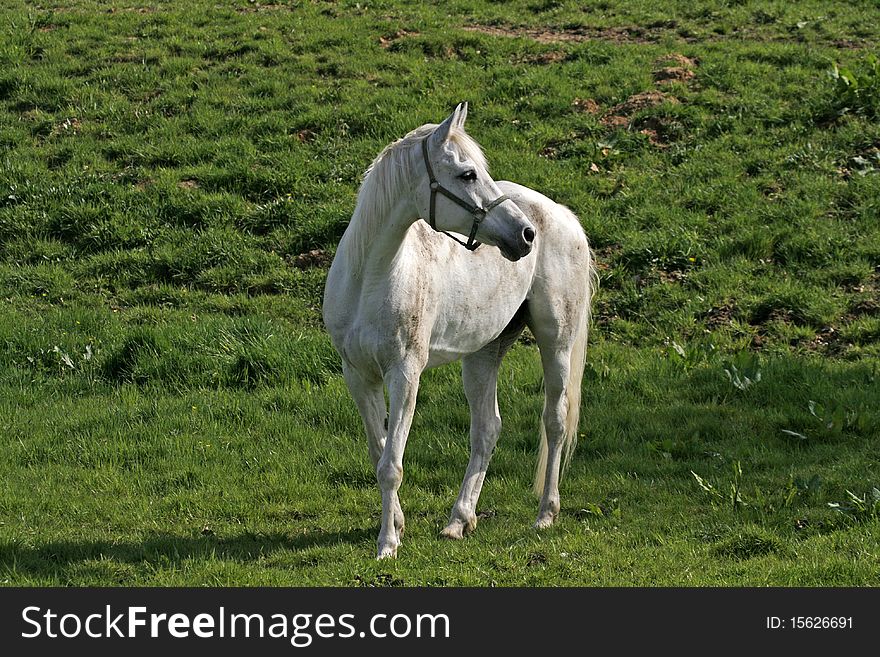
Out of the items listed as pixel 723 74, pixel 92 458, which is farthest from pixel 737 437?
pixel 723 74

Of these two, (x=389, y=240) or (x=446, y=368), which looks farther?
(x=446, y=368)

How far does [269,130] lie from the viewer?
14.1 m

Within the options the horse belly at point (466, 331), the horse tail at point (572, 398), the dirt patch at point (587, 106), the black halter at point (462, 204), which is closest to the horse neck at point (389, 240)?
the black halter at point (462, 204)

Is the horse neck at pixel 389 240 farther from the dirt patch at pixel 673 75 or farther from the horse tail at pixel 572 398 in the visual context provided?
the dirt patch at pixel 673 75

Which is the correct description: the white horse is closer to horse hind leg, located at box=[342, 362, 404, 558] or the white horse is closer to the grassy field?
horse hind leg, located at box=[342, 362, 404, 558]

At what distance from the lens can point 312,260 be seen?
1198 cm

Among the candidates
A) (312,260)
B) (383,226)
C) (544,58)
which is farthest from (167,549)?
(544,58)

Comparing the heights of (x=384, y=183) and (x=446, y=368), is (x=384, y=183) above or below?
above

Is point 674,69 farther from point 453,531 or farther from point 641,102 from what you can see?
point 453,531

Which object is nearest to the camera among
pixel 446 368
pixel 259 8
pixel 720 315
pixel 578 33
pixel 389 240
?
pixel 389 240

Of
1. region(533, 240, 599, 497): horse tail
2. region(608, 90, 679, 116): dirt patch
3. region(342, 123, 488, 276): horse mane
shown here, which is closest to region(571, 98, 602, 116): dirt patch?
region(608, 90, 679, 116): dirt patch

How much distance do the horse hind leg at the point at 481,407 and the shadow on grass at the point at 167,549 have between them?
75 centimetres

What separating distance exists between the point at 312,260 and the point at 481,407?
505 centimetres

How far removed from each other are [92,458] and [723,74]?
1031cm
